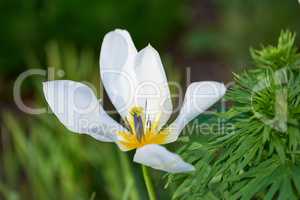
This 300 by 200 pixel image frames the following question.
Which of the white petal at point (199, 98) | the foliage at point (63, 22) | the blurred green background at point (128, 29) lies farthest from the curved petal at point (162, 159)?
the foliage at point (63, 22)

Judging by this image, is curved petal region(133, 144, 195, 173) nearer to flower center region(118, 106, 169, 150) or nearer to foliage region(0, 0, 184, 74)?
flower center region(118, 106, 169, 150)

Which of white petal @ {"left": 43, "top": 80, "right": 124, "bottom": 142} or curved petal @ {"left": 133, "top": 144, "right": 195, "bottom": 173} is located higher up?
white petal @ {"left": 43, "top": 80, "right": 124, "bottom": 142}

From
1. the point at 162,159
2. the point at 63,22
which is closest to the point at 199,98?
the point at 162,159

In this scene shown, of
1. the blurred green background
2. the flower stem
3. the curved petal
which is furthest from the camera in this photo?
the blurred green background

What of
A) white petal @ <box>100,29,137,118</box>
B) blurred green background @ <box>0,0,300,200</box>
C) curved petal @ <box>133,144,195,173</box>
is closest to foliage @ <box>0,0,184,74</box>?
blurred green background @ <box>0,0,300,200</box>

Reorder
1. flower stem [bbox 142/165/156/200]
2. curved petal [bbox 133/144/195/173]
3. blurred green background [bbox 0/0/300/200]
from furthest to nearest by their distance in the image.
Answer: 1. blurred green background [bbox 0/0/300/200]
2. flower stem [bbox 142/165/156/200]
3. curved petal [bbox 133/144/195/173]

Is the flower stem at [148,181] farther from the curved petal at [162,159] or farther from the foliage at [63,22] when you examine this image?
the foliage at [63,22]

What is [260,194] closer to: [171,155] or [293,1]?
[171,155]
